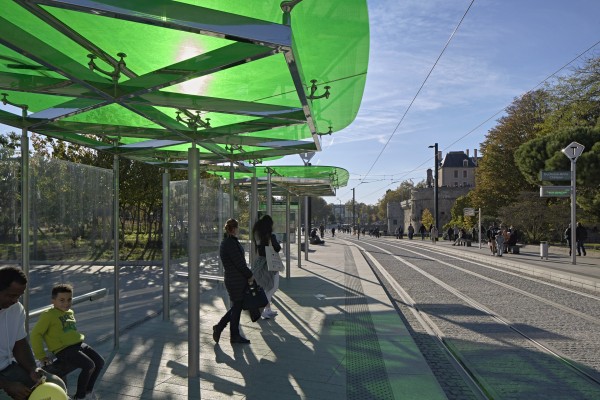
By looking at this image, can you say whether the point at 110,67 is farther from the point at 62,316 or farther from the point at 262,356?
the point at 262,356

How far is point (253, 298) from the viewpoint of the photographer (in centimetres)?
667

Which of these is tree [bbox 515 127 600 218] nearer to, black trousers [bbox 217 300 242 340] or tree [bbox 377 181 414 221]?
black trousers [bbox 217 300 242 340]

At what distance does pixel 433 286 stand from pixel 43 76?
468 inches

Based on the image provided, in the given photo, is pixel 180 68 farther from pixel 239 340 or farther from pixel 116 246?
pixel 239 340

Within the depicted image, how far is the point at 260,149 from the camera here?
332 inches

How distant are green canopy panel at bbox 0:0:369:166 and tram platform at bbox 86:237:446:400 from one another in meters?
2.75

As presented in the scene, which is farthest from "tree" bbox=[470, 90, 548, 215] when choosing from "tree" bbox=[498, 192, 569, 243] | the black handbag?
the black handbag

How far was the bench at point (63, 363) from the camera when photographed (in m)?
4.15

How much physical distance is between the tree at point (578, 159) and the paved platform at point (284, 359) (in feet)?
81.5

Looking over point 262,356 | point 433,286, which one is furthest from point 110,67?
point 433,286

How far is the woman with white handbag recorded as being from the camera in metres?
7.82

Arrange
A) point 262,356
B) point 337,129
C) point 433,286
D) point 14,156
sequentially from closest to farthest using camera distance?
1. point 14,156
2. point 262,356
3. point 337,129
4. point 433,286

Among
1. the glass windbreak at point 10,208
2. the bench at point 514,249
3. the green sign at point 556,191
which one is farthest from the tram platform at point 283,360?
the bench at point 514,249

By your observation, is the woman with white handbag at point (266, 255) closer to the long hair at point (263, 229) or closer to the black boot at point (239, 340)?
the long hair at point (263, 229)
